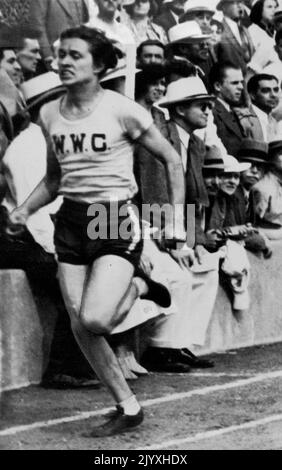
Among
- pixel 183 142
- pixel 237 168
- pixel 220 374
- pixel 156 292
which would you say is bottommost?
pixel 220 374

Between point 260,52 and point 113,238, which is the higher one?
point 260,52

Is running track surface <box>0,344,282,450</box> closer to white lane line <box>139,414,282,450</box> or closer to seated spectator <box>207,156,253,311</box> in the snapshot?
white lane line <box>139,414,282,450</box>

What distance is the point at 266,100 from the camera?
8203mm

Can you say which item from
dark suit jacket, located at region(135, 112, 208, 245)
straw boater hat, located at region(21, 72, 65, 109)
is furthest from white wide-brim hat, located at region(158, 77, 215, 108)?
straw boater hat, located at region(21, 72, 65, 109)

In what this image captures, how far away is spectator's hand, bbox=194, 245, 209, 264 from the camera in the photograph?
7.82m

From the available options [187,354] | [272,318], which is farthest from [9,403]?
[272,318]

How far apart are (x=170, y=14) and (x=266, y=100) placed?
2.77 ft

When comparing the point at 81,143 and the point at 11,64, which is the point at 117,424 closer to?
the point at 81,143

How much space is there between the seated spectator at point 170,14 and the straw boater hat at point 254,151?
827mm

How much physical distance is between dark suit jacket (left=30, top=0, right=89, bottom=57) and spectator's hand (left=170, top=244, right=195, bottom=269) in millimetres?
1153

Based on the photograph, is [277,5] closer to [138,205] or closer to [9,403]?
[138,205]

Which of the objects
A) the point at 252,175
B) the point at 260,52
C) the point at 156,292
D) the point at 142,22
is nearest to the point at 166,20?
the point at 142,22

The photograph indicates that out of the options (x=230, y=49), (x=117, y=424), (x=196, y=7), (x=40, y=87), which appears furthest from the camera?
(x=230, y=49)
